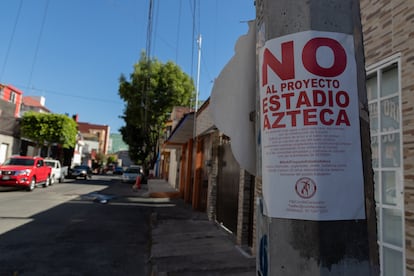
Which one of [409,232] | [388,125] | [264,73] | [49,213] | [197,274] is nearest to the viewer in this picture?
[264,73]

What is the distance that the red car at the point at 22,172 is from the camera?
1498cm

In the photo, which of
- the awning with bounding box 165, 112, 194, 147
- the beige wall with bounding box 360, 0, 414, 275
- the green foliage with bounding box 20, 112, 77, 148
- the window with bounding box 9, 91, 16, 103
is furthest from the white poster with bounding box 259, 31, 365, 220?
the window with bounding box 9, 91, 16, 103

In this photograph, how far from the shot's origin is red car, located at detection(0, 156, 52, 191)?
15.0 m

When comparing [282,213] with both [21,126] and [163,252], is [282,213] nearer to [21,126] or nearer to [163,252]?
[163,252]

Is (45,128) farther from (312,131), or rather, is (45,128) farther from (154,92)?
(312,131)

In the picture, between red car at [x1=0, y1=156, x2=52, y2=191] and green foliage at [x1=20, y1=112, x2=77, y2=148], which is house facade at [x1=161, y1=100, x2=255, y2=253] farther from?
green foliage at [x1=20, y1=112, x2=77, y2=148]

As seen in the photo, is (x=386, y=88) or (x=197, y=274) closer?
(x=386, y=88)

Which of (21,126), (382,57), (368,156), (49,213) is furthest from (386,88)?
(21,126)

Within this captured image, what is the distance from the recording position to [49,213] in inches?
370

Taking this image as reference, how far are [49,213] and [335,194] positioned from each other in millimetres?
10084

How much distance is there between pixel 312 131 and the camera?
51.7 inches

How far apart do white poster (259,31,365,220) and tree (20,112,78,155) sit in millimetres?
27466

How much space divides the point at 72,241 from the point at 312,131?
21.1 ft

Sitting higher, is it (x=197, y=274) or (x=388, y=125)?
(x=388, y=125)
